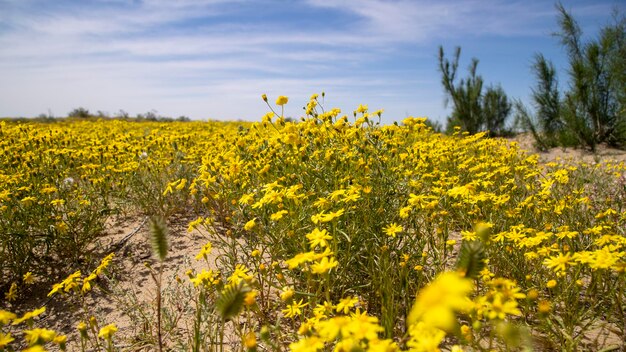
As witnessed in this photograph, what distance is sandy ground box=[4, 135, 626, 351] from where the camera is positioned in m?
2.40

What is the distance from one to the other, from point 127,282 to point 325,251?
2.10m

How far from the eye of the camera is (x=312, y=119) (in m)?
3.30

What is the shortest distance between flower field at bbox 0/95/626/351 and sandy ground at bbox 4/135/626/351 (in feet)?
0.12

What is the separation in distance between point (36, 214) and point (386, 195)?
2743mm

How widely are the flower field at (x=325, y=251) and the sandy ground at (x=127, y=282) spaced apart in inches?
1.4

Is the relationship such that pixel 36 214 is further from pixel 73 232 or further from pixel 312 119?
pixel 312 119

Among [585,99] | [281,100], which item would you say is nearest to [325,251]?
[281,100]

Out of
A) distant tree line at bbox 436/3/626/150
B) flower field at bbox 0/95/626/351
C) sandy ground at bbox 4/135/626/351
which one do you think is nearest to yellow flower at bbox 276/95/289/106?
flower field at bbox 0/95/626/351

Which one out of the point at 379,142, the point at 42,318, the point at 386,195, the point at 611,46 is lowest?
the point at 42,318

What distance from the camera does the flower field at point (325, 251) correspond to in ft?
4.86

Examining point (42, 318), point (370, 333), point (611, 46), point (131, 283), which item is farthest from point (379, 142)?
point (611, 46)

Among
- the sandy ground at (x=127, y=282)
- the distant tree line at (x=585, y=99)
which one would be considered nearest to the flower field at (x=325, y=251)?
the sandy ground at (x=127, y=282)

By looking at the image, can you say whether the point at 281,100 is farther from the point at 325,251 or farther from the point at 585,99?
the point at 585,99

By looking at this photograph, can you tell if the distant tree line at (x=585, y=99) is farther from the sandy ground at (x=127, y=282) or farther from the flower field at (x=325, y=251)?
the sandy ground at (x=127, y=282)
